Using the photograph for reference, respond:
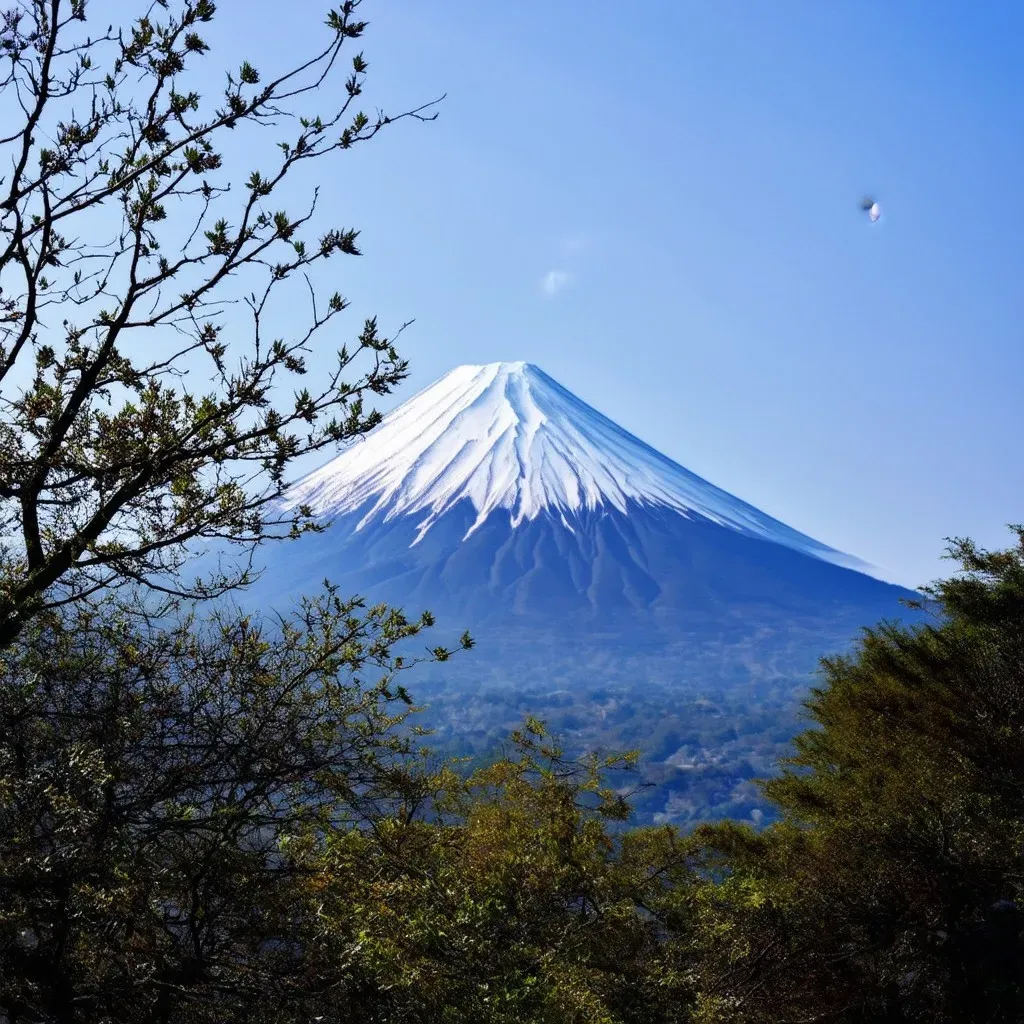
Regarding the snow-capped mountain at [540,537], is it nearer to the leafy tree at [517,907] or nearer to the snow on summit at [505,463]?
the snow on summit at [505,463]

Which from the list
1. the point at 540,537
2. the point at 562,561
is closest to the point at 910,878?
the point at 562,561

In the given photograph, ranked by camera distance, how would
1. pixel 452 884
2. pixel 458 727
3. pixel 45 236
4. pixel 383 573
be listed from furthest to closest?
pixel 383 573, pixel 458 727, pixel 452 884, pixel 45 236

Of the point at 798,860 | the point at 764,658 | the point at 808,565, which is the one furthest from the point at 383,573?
the point at 798,860

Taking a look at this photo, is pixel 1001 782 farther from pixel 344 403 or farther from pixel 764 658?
pixel 764 658

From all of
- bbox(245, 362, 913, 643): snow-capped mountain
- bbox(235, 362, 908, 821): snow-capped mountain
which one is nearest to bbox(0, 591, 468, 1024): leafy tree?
bbox(235, 362, 908, 821): snow-capped mountain

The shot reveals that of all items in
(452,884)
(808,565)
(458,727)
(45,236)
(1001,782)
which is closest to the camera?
(45,236)

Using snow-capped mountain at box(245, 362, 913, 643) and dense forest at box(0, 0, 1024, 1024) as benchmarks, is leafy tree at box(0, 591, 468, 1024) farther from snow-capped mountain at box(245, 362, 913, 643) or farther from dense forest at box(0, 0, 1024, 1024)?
snow-capped mountain at box(245, 362, 913, 643)
